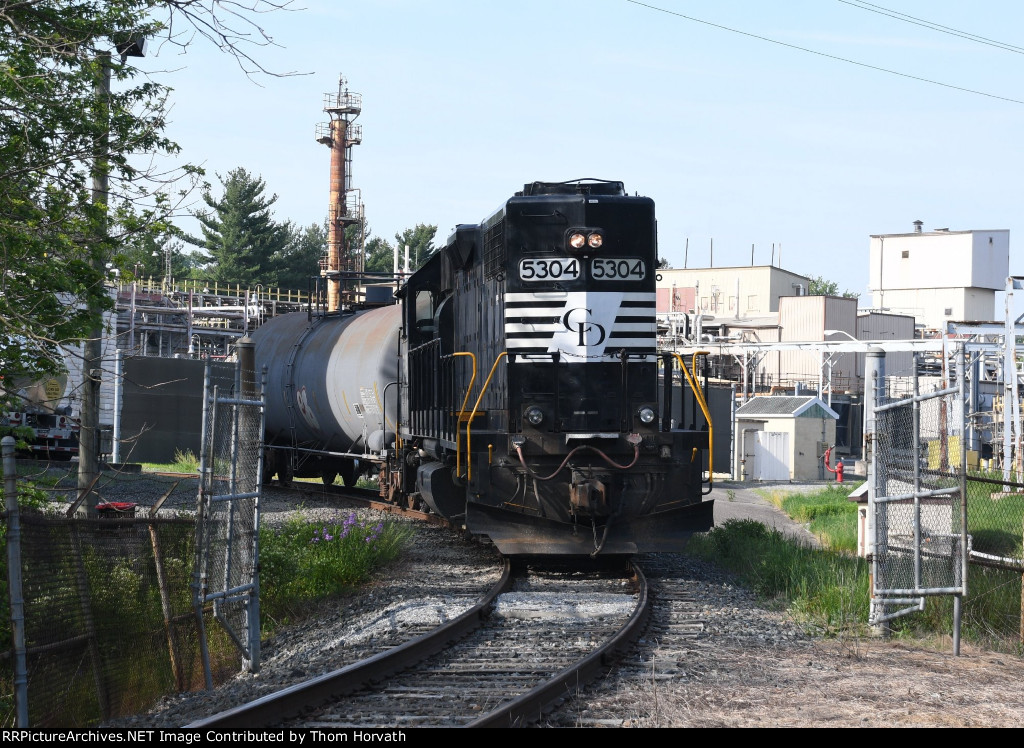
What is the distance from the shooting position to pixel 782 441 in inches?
1626

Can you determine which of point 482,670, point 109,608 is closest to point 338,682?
point 482,670

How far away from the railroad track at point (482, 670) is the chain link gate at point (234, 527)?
66.1 inches

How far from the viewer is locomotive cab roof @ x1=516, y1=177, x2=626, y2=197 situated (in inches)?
526

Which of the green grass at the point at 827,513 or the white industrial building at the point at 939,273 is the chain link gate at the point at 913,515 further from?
the white industrial building at the point at 939,273

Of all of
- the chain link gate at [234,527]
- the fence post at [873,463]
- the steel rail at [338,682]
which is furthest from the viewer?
the fence post at [873,463]

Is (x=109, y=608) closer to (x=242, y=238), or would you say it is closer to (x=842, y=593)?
(x=842, y=593)

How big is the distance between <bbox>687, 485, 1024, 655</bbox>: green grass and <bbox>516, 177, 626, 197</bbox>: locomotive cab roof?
16.1 feet

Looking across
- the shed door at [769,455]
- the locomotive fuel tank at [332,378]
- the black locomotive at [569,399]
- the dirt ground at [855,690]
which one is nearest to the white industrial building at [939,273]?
the shed door at [769,455]

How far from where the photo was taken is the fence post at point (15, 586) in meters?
6.07

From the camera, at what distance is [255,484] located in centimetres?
972

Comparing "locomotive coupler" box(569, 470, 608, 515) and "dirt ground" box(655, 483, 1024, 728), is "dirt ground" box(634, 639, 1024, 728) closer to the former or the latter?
"dirt ground" box(655, 483, 1024, 728)

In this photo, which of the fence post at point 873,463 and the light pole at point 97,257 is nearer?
the fence post at point 873,463

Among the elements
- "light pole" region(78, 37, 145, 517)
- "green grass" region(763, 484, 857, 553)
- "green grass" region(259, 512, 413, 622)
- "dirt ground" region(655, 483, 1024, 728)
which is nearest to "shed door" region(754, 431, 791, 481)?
"green grass" region(763, 484, 857, 553)

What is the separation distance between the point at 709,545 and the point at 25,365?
9.41 meters
